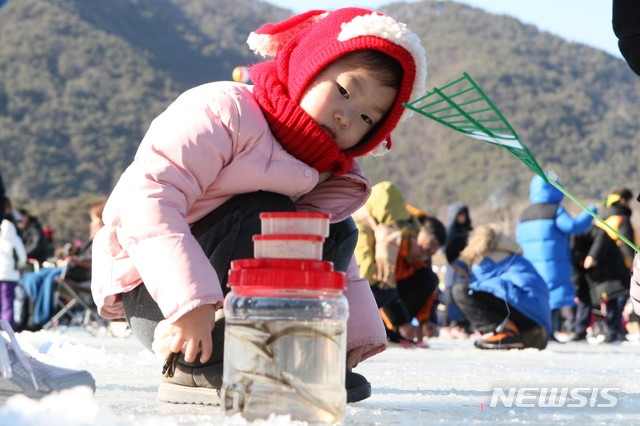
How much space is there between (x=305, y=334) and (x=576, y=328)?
25.1ft

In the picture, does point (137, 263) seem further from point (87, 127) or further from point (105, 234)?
point (87, 127)

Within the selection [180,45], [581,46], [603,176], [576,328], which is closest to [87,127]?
[180,45]

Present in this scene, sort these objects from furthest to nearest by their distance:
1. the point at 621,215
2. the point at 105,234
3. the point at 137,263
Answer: the point at 621,215
the point at 105,234
the point at 137,263

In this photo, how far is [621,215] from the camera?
8445mm

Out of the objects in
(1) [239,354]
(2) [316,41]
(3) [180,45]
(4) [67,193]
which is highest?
(3) [180,45]

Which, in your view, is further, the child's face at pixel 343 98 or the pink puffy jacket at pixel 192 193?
the child's face at pixel 343 98

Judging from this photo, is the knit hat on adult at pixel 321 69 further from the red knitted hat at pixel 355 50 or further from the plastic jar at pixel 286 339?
the plastic jar at pixel 286 339

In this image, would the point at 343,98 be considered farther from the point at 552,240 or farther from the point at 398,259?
the point at 552,240

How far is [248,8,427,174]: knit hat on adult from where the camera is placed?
202 cm

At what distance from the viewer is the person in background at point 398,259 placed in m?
5.99

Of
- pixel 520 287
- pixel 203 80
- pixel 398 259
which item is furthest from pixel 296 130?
pixel 203 80

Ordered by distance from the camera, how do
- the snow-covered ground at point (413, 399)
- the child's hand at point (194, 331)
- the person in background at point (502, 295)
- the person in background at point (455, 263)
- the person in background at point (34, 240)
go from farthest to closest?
the person in background at point (34, 240)
the person in background at point (455, 263)
the person in background at point (502, 295)
the child's hand at point (194, 331)
the snow-covered ground at point (413, 399)

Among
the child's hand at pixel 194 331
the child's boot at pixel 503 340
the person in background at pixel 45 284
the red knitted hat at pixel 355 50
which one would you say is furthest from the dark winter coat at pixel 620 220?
the child's hand at pixel 194 331

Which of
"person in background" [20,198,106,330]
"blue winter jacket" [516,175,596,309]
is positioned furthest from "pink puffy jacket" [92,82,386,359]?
"person in background" [20,198,106,330]
